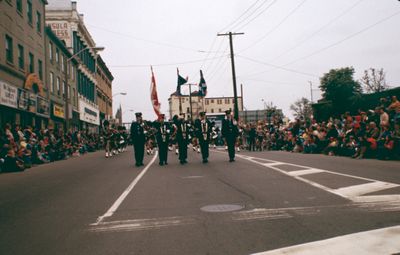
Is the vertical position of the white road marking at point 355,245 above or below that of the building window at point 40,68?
below

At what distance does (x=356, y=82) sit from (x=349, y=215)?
8788 cm

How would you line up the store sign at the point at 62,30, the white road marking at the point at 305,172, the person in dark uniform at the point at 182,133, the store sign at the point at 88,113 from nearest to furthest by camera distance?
the white road marking at the point at 305,172 < the person in dark uniform at the point at 182,133 < the store sign at the point at 62,30 < the store sign at the point at 88,113

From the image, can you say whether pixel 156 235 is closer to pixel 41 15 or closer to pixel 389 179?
pixel 389 179

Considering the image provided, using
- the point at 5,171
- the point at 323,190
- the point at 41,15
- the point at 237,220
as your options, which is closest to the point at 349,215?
the point at 237,220

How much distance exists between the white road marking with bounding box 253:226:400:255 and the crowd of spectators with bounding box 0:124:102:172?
48.5ft

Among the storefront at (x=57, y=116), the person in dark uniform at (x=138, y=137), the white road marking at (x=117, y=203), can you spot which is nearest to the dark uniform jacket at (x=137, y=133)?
the person in dark uniform at (x=138, y=137)

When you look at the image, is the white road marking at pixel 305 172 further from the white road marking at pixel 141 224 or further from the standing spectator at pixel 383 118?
the standing spectator at pixel 383 118

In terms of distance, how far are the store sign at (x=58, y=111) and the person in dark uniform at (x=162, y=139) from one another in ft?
78.3

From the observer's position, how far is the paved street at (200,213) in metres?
4.98

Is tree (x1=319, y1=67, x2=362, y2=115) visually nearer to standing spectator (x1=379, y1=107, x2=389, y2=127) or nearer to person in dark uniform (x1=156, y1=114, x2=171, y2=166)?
standing spectator (x1=379, y1=107, x2=389, y2=127)

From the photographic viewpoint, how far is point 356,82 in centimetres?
8838

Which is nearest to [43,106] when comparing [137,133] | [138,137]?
[137,133]

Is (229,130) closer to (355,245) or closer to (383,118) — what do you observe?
(383,118)

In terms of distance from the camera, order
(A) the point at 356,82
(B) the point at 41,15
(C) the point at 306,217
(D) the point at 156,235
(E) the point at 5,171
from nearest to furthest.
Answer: (D) the point at 156,235 → (C) the point at 306,217 → (E) the point at 5,171 → (B) the point at 41,15 → (A) the point at 356,82
